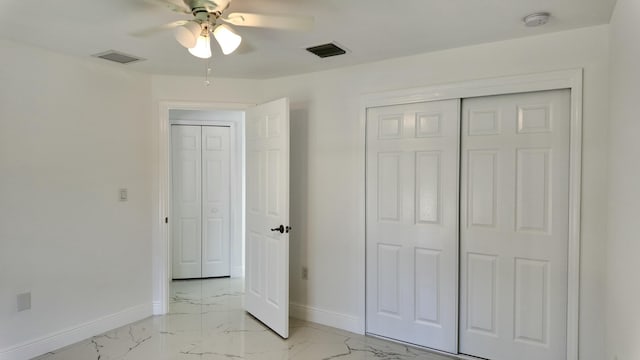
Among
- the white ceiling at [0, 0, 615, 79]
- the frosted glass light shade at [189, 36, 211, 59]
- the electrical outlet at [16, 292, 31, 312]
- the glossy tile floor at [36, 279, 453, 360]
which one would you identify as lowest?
the glossy tile floor at [36, 279, 453, 360]

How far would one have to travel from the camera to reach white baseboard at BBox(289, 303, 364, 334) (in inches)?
134

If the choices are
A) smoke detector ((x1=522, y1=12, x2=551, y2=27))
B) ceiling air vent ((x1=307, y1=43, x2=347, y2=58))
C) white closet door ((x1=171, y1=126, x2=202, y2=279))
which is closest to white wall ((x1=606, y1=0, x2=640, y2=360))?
smoke detector ((x1=522, y1=12, x2=551, y2=27))

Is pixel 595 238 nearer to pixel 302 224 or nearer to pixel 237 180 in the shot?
pixel 302 224

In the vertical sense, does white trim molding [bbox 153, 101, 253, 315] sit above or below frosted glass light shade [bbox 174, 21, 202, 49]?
below

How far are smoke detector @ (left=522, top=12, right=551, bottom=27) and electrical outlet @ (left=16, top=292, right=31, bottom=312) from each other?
12.5 ft

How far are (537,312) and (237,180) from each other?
3653mm

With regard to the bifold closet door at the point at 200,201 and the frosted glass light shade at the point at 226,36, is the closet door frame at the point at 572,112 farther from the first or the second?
the bifold closet door at the point at 200,201

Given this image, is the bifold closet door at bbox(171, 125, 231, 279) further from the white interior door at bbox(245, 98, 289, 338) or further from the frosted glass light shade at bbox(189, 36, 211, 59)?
the frosted glass light shade at bbox(189, 36, 211, 59)

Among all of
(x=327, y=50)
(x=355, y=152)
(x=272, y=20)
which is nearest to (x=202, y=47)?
(x=272, y=20)

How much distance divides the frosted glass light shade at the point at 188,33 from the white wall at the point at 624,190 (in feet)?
6.30

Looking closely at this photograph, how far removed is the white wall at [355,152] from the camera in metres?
2.44

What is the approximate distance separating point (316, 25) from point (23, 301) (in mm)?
2824

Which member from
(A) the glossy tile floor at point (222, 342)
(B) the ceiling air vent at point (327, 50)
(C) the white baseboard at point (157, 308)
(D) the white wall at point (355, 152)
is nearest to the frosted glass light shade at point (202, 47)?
(B) the ceiling air vent at point (327, 50)

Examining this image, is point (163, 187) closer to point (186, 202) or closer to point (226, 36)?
point (186, 202)
